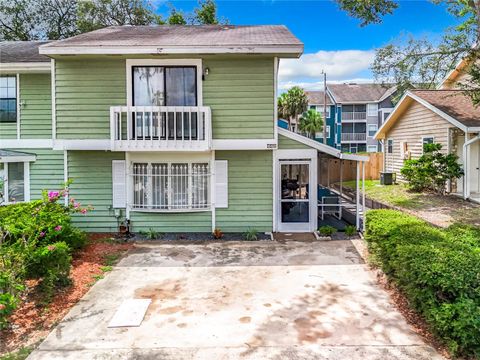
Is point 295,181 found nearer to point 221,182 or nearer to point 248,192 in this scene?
point 248,192

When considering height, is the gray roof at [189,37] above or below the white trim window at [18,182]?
above

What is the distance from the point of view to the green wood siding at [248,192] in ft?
33.1

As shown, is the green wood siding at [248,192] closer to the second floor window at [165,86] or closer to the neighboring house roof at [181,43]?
the second floor window at [165,86]

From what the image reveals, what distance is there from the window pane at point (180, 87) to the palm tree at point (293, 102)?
3333 centimetres

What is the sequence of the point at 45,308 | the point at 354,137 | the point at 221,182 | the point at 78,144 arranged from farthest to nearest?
the point at 354,137, the point at 221,182, the point at 78,144, the point at 45,308

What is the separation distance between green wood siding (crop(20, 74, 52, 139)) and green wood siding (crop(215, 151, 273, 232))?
17.3 feet

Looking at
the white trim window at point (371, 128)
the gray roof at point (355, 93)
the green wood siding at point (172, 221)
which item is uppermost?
the gray roof at point (355, 93)

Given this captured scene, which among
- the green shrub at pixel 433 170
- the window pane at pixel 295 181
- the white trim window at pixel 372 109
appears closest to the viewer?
the window pane at pixel 295 181

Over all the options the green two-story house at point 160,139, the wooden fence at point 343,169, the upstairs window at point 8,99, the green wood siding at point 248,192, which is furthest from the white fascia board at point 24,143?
the wooden fence at point 343,169

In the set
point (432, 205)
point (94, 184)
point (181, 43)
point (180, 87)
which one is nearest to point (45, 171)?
point (94, 184)

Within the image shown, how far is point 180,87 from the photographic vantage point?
9914mm

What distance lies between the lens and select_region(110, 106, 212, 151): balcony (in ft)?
30.6

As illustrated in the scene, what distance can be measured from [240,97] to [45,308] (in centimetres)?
685

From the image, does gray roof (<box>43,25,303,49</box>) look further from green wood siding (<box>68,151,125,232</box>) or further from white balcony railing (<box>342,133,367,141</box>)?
white balcony railing (<box>342,133,367,141</box>)
